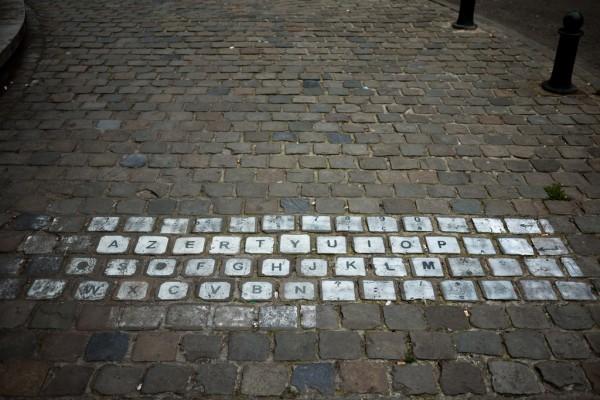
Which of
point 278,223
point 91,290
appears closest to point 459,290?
point 278,223

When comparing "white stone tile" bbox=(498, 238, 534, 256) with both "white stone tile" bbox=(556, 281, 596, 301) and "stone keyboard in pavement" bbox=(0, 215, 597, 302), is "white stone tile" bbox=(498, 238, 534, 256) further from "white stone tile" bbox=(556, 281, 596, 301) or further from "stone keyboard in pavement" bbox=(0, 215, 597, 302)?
"white stone tile" bbox=(556, 281, 596, 301)

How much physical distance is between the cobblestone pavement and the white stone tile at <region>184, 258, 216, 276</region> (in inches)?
0.9

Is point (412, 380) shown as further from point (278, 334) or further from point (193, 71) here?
point (193, 71)

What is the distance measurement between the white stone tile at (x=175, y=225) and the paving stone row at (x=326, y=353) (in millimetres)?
812

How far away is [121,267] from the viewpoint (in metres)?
3.73

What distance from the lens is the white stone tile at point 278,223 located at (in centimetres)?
407

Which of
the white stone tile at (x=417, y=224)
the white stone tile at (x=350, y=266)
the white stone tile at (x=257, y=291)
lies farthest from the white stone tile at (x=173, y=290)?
the white stone tile at (x=417, y=224)

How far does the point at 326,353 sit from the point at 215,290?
2.98ft

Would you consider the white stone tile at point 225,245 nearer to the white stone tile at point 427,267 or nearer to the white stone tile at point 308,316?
the white stone tile at point 308,316

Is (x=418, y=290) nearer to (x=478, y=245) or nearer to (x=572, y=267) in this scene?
(x=478, y=245)


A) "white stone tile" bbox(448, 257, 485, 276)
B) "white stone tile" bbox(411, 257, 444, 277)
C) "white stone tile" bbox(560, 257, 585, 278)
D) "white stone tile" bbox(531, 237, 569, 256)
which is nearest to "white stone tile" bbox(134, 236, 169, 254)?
"white stone tile" bbox(411, 257, 444, 277)

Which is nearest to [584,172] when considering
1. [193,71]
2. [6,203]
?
[193,71]

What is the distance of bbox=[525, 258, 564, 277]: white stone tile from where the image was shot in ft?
12.2

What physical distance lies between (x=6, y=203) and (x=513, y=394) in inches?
163
